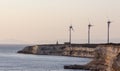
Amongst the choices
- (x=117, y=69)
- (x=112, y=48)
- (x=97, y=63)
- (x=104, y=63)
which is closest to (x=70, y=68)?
(x=97, y=63)

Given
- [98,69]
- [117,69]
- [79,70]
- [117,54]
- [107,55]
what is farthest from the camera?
[79,70]

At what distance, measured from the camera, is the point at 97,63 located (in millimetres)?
115625

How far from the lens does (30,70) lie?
127 m

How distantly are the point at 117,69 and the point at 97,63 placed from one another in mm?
26978

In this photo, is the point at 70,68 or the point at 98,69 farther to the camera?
the point at 70,68

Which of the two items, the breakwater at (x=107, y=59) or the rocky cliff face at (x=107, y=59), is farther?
the breakwater at (x=107, y=59)

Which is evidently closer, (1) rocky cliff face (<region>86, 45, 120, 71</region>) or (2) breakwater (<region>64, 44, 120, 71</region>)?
(1) rocky cliff face (<region>86, 45, 120, 71</region>)

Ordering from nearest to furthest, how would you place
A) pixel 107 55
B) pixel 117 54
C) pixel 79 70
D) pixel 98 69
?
pixel 117 54, pixel 107 55, pixel 98 69, pixel 79 70

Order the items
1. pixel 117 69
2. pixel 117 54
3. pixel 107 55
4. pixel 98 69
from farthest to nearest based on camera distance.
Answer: pixel 98 69 → pixel 107 55 → pixel 117 54 → pixel 117 69

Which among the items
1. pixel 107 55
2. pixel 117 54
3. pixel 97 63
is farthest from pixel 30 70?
pixel 117 54

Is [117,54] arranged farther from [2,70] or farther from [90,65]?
[2,70]

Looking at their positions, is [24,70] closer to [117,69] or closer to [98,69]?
[98,69]

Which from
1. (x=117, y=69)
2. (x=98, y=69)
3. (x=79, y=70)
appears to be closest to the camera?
(x=117, y=69)

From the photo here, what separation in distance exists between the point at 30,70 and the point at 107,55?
28383mm
